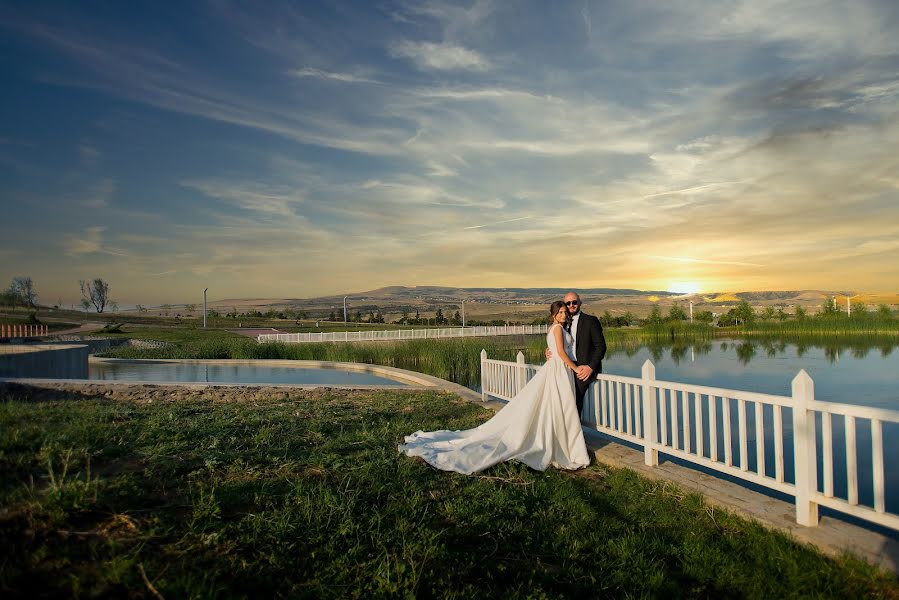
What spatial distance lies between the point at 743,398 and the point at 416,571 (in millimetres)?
3019

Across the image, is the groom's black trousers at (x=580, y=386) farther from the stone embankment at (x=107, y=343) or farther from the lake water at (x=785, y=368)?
the stone embankment at (x=107, y=343)

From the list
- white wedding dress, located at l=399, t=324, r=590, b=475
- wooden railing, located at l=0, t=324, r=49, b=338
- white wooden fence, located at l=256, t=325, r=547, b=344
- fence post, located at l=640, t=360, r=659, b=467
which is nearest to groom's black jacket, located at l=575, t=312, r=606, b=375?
white wedding dress, located at l=399, t=324, r=590, b=475

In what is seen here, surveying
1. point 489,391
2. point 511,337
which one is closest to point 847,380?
point 489,391

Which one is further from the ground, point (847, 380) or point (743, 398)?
point (743, 398)

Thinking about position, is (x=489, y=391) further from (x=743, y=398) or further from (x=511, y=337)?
(x=511, y=337)

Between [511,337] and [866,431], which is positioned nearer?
[866,431]

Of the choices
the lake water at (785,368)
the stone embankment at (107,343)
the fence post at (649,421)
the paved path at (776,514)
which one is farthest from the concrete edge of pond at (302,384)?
the stone embankment at (107,343)

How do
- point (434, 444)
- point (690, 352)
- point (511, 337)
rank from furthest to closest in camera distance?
point (511, 337) → point (690, 352) → point (434, 444)

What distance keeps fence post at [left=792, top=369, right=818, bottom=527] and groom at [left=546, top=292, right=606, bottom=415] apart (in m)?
2.19

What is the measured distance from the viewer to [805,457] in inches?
149

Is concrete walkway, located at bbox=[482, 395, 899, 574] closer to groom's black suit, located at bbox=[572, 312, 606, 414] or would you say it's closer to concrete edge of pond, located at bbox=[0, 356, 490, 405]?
groom's black suit, located at bbox=[572, 312, 606, 414]

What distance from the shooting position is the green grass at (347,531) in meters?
2.74

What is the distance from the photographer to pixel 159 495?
361 cm

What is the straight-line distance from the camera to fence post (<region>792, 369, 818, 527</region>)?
376 cm
